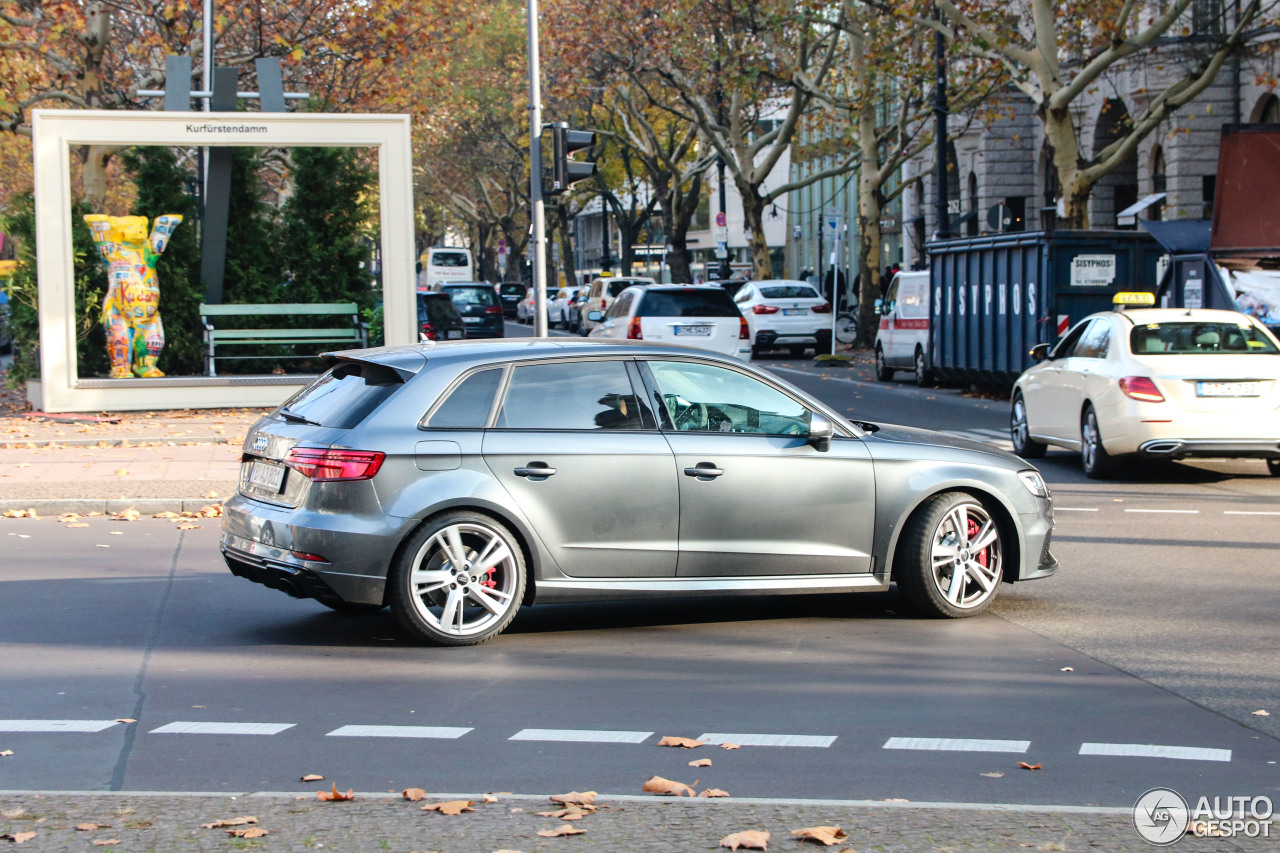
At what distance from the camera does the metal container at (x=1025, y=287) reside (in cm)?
2194

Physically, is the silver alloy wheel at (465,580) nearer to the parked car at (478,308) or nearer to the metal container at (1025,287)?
the metal container at (1025,287)

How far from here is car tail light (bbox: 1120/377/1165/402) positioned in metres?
13.5

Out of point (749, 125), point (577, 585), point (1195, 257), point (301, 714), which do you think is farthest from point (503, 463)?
point (749, 125)

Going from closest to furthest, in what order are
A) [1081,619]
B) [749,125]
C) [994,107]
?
[1081,619]
[994,107]
[749,125]

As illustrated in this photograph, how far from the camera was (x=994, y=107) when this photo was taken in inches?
1187

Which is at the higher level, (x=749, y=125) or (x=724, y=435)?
(x=749, y=125)

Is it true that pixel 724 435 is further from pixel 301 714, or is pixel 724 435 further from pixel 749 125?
pixel 749 125

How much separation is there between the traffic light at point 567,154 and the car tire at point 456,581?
10980mm

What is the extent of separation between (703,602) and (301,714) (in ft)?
10.2

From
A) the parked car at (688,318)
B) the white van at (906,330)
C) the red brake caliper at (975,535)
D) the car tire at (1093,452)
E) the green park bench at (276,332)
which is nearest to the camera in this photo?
the red brake caliper at (975,535)

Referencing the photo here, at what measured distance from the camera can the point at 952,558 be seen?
26.9ft

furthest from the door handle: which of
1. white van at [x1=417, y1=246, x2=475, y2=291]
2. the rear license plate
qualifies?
white van at [x1=417, y1=246, x2=475, y2=291]

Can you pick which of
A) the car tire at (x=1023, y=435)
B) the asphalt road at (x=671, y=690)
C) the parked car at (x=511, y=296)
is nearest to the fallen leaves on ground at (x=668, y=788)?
the asphalt road at (x=671, y=690)

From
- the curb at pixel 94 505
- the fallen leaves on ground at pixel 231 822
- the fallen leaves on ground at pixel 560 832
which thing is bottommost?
the curb at pixel 94 505
